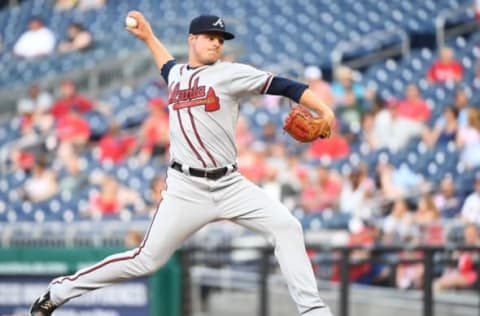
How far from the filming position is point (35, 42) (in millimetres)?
16781

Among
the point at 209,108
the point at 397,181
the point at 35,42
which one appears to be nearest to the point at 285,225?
the point at 209,108

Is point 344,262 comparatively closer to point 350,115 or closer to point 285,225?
point 285,225

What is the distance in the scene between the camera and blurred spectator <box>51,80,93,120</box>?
14193 mm

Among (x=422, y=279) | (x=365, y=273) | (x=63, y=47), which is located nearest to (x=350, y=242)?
(x=365, y=273)

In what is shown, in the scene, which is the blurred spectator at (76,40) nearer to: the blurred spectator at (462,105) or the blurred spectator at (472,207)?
the blurred spectator at (462,105)

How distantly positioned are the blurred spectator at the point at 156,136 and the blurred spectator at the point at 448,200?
3.97m

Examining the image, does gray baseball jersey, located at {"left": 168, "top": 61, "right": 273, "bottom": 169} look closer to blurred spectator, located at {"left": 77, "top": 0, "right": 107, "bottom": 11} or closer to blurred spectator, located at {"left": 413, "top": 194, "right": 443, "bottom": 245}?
blurred spectator, located at {"left": 413, "top": 194, "right": 443, "bottom": 245}

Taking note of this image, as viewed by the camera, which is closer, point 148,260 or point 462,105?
point 148,260

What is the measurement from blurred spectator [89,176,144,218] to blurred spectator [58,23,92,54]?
4.73 metres

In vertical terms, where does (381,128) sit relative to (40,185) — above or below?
above

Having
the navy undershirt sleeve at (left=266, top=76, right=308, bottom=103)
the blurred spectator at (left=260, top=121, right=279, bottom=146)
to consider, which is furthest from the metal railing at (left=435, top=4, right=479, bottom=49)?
the navy undershirt sleeve at (left=266, top=76, right=308, bottom=103)

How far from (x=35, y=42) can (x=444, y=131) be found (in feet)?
26.8

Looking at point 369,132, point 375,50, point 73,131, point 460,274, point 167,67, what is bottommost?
point 460,274

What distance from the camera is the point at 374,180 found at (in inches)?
403
